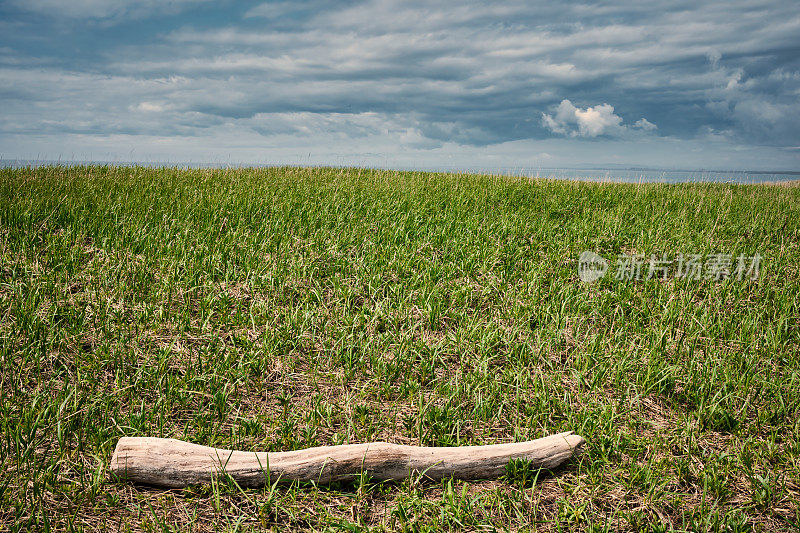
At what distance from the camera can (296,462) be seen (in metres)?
2.74

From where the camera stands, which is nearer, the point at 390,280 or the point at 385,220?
the point at 390,280

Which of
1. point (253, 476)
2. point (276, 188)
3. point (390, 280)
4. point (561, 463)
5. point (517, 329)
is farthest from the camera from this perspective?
point (276, 188)

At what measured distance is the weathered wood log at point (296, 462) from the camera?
8.82ft

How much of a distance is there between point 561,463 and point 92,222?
6.47m

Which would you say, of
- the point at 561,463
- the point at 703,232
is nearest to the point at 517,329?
the point at 561,463

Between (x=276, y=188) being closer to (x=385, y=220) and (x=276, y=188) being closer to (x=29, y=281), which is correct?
(x=385, y=220)

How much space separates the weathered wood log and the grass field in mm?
94

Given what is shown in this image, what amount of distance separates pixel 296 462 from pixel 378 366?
125 centimetres

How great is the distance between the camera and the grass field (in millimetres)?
2752

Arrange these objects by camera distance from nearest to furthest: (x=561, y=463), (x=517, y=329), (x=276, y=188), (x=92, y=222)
Answer: (x=561, y=463) < (x=517, y=329) < (x=92, y=222) < (x=276, y=188)

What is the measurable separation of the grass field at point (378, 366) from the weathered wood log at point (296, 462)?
0.09 m

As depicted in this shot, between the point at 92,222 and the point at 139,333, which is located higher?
the point at 92,222

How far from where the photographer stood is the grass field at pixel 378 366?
275 centimetres

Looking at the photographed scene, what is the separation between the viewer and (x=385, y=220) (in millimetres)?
7129
